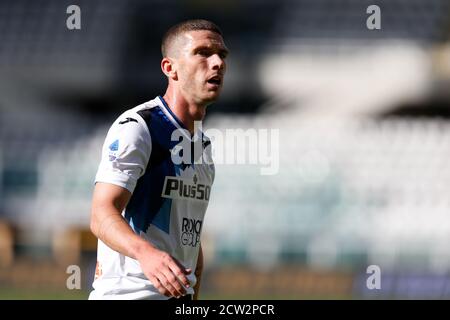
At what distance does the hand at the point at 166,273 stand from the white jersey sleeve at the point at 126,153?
1.99ft

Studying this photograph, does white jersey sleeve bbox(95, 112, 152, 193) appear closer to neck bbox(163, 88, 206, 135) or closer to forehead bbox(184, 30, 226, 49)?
neck bbox(163, 88, 206, 135)

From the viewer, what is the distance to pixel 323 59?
2327 cm

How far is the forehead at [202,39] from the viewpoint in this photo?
5.12m

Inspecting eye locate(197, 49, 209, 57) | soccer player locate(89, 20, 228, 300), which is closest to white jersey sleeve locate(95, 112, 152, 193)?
soccer player locate(89, 20, 228, 300)

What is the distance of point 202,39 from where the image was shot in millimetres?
5129

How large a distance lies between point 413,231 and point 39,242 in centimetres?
783

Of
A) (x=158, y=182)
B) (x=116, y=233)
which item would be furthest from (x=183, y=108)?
(x=116, y=233)

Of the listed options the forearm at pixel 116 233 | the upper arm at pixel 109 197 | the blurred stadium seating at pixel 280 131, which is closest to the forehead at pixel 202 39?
the upper arm at pixel 109 197

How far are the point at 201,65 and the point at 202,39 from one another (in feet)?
0.50

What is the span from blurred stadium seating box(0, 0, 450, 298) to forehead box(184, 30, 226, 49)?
1235 cm

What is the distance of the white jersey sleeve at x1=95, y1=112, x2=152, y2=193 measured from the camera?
4586 millimetres

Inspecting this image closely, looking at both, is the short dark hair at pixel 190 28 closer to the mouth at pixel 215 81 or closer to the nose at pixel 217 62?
the nose at pixel 217 62

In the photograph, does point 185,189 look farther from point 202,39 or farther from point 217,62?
point 202,39

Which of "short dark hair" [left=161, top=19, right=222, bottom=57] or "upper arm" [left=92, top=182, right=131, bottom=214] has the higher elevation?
"short dark hair" [left=161, top=19, right=222, bottom=57]
